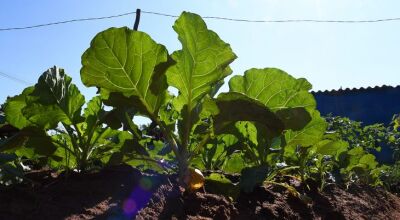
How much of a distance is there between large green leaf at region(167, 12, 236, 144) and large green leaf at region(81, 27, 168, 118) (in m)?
0.07

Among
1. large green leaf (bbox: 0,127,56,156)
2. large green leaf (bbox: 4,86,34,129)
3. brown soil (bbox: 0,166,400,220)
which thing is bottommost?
brown soil (bbox: 0,166,400,220)

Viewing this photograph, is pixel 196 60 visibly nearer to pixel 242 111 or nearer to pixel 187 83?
pixel 187 83

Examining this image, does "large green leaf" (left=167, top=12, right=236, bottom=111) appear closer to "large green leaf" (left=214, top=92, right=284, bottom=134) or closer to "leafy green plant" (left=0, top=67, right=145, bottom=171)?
"large green leaf" (left=214, top=92, right=284, bottom=134)

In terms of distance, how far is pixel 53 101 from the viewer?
4.82ft

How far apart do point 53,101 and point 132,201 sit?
49 cm

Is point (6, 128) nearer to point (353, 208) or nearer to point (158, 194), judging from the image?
point (158, 194)

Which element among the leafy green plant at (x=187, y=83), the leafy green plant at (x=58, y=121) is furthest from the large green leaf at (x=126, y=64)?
the leafy green plant at (x=58, y=121)

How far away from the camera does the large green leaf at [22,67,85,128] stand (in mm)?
1437

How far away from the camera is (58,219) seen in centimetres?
107

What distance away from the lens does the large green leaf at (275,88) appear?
151 centimetres

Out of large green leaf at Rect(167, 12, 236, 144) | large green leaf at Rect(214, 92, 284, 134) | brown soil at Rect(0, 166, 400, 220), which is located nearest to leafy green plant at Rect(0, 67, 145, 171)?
brown soil at Rect(0, 166, 400, 220)

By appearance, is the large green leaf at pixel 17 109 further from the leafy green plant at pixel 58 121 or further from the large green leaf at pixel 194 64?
the large green leaf at pixel 194 64

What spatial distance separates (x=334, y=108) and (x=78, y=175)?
10.8m

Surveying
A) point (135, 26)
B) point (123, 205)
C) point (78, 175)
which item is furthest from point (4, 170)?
point (135, 26)
